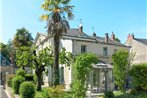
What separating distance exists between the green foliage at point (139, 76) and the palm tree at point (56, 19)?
790 cm

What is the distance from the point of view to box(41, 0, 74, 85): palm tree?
27891 mm

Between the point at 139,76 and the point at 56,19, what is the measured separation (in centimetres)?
1035

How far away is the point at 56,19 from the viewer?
28.5 m

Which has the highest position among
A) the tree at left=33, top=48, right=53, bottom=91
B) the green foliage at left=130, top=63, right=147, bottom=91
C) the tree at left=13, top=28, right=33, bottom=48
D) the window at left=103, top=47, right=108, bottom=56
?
the tree at left=13, top=28, right=33, bottom=48

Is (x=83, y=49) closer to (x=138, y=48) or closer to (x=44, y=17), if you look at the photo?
(x=44, y=17)

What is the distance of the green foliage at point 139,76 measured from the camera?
2250 cm

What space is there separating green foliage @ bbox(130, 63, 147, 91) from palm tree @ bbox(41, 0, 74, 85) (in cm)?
790

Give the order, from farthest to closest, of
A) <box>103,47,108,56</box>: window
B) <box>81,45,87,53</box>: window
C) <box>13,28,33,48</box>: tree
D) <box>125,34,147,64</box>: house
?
<box>13,28,33,48</box>: tree
<box>125,34,147,64</box>: house
<box>103,47,108,56</box>: window
<box>81,45,87,53</box>: window

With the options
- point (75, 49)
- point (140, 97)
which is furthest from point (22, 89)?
point (75, 49)

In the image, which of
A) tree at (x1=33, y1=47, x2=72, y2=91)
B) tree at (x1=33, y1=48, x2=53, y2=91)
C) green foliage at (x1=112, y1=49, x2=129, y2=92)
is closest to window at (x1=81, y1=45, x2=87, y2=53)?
tree at (x1=33, y1=47, x2=72, y2=91)

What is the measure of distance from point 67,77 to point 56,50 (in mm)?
9497

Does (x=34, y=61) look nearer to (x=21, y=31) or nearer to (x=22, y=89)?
(x=22, y=89)

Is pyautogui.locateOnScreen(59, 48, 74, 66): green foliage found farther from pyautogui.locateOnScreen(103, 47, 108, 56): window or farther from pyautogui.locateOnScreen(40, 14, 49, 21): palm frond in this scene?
pyautogui.locateOnScreen(103, 47, 108, 56): window

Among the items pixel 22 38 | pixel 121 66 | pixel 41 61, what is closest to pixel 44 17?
pixel 41 61
